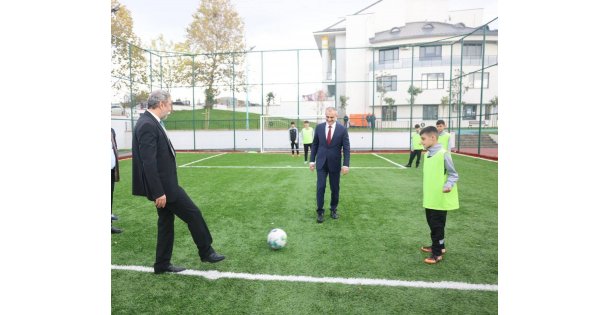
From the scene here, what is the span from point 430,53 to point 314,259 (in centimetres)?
4399

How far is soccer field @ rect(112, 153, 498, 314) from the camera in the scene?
321 cm

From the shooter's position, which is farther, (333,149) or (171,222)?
(333,149)

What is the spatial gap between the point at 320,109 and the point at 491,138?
60.0ft

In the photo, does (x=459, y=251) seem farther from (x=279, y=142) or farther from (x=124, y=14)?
(x=124, y=14)

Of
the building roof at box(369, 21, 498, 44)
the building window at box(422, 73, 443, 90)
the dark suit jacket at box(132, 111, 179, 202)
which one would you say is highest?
the building roof at box(369, 21, 498, 44)

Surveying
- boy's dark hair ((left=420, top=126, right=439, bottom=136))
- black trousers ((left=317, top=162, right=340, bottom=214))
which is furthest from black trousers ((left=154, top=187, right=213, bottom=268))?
boy's dark hair ((left=420, top=126, right=439, bottom=136))

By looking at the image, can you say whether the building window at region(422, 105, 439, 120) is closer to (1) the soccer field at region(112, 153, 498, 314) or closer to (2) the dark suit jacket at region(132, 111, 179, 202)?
(1) the soccer field at region(112, 153, 498, 314)

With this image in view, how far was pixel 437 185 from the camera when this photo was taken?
4145 millimetres

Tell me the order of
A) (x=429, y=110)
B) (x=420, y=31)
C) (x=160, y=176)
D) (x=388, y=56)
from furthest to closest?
(x=420, y=31)
(x=429, y=110)
(x=388, y=56)
(x=160, y=176)

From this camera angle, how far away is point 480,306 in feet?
10.3

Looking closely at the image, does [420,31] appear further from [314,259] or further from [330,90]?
[314,259]

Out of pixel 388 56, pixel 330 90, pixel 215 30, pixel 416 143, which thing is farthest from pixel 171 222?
pixel 388 56

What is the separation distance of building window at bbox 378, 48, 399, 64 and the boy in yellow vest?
39.5 meters

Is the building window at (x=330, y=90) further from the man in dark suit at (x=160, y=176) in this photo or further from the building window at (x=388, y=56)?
the man in dark suit at (x=160, y=176)
